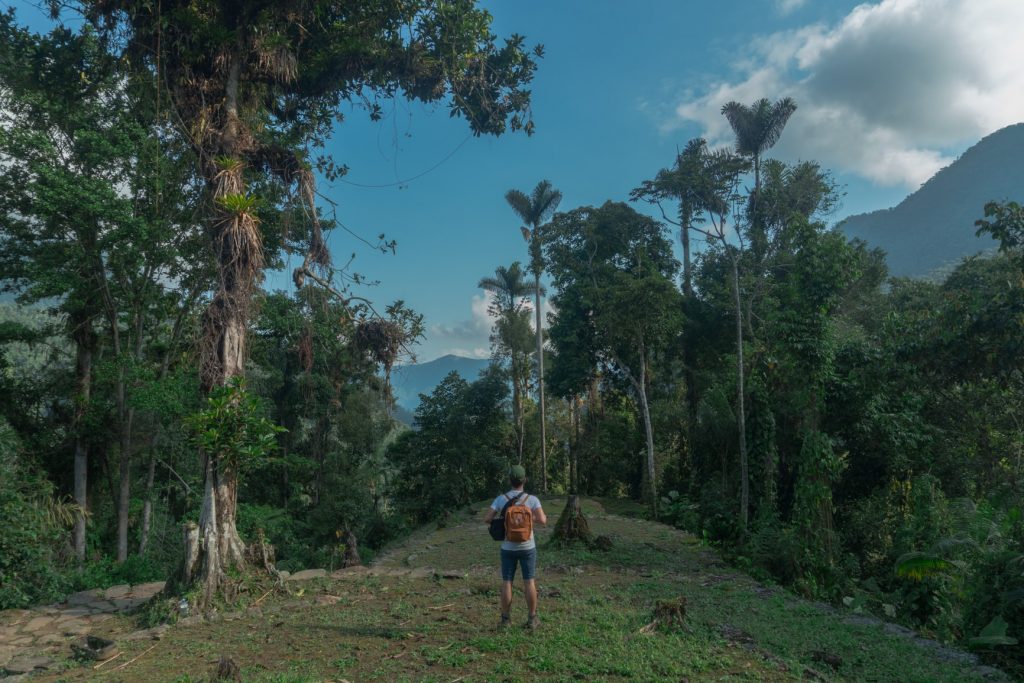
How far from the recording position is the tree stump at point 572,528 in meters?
12.9

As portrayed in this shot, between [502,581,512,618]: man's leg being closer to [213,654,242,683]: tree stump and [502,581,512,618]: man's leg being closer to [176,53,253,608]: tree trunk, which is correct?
[213,654,242,683]: tree stump

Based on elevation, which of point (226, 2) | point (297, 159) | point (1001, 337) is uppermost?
point (226, 2)

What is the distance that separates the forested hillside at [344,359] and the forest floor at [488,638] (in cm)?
13

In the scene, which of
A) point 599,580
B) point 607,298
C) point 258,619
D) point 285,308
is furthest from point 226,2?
point 607,298

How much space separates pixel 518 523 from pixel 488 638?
48.2 inches

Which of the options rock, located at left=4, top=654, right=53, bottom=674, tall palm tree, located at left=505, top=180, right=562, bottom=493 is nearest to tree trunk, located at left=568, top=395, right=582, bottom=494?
tall palm tree, located at left=505, top=180, right=562, bottom=493

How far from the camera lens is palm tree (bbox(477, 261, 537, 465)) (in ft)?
97.1

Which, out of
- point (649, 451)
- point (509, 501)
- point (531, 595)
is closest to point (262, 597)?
point (531, 595)

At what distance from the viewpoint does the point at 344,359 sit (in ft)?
87.4

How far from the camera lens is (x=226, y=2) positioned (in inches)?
400

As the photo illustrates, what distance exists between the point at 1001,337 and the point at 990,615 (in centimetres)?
536

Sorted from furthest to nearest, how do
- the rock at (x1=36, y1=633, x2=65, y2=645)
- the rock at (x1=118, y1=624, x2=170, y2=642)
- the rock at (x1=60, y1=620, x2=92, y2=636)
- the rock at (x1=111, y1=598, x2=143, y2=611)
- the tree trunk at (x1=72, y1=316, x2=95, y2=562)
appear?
the tree trunk at (x1=72, y1=316, x2=95, y2=562)
the rock at (x1=111, y1=598, x2=143, y2=611)
the rock at (x1=60, y1=620, x2=92, y2=636)
the rock at (x1=36, y1=633, x2=65, y2=645)
the rock at (x1=118, y1=624, x2=170, y2=642)

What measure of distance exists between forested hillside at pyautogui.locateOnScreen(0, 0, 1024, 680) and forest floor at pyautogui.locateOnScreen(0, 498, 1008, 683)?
0.13 m

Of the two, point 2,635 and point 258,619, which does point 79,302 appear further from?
point 258,619
